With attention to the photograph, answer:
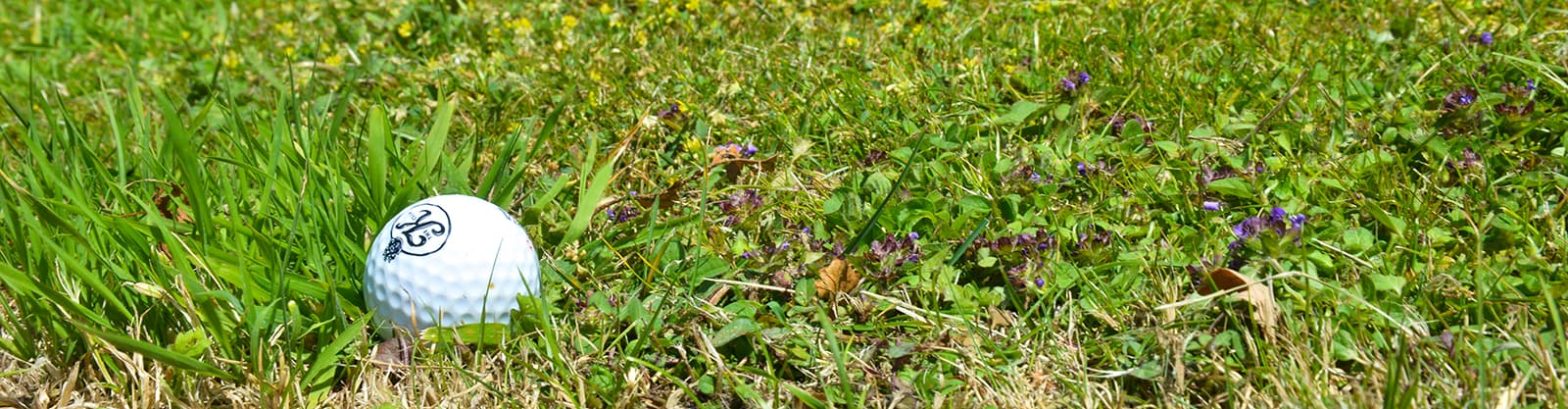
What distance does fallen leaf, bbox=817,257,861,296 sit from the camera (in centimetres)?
267

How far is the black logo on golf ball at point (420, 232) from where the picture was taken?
97.2 inches

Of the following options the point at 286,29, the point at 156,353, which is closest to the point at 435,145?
the point at 156,353

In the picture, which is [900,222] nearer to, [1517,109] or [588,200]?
[588,200]

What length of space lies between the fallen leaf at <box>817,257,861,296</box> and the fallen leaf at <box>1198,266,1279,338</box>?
0.69 m

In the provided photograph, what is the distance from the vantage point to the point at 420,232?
2.50 m

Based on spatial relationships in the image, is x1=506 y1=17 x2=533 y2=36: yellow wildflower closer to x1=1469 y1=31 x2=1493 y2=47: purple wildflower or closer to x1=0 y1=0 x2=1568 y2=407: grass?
x1=0 y1=0 x2=1568 y2=407: grass

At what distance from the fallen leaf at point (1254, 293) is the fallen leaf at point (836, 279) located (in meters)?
0.69

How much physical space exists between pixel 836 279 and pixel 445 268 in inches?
30.2

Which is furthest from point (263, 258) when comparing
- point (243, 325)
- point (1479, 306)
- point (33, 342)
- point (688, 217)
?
point (1479, 306)

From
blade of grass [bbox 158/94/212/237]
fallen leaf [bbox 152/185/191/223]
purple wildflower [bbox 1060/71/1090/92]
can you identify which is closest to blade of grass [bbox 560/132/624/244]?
blade of grass [bbox 158/94/212/237]

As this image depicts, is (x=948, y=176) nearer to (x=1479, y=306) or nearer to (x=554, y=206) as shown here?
(x=554, y=206)

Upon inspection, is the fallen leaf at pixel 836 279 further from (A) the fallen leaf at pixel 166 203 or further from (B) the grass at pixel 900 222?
(A) the fallen leaf at pixel 166 203

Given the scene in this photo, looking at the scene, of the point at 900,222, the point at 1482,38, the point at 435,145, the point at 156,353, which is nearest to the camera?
the point at 156,353

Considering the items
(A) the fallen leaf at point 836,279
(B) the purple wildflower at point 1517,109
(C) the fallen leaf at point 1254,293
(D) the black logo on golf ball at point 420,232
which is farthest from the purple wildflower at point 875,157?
(B) the purple wildflower at point 1517,109
